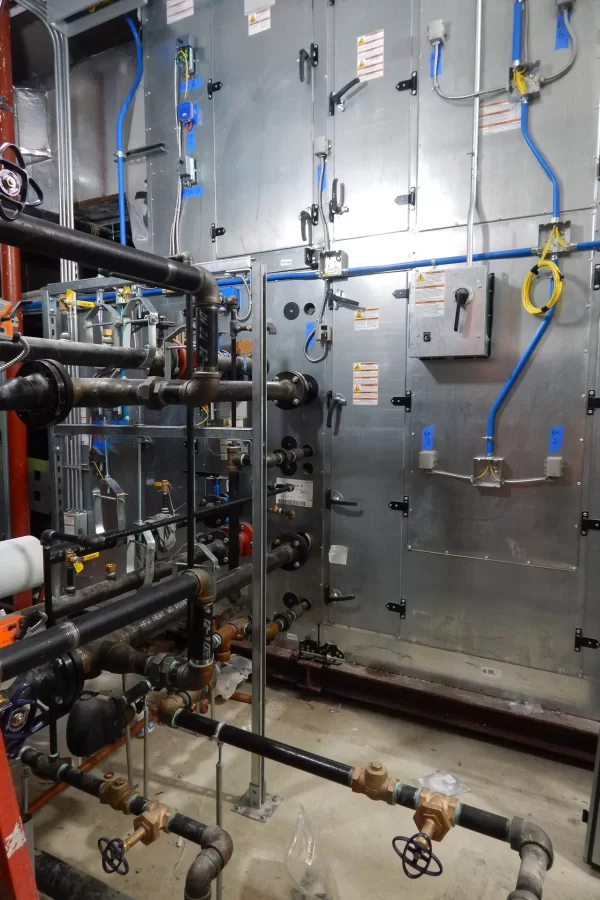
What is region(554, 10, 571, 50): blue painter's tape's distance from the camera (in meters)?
1.97

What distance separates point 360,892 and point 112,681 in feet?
4.98

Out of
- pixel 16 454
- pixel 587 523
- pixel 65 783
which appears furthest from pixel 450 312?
pixel 16 454

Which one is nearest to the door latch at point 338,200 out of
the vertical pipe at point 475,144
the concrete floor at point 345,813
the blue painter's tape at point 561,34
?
the vertical pipe at point 475,144

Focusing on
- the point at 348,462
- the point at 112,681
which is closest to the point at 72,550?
the point at 112,681

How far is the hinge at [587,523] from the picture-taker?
2.07 metres

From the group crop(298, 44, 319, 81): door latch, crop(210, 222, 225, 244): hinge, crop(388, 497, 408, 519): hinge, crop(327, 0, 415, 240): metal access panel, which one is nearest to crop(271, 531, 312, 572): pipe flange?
crop(388, 497, 408, 519): hinge

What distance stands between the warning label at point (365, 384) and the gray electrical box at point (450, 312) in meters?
0.22

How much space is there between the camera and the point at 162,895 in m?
1.51

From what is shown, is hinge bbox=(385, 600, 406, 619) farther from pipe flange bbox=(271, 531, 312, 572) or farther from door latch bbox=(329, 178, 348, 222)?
door latch bbox=(329, 178, 348, 222)

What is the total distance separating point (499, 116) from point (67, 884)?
294 cm

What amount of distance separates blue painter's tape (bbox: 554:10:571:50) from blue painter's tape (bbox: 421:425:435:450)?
154 cm

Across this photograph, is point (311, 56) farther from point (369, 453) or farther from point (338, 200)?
point (369, 453)

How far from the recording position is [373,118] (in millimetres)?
2342

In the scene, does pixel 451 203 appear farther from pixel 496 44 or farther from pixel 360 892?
pixel 360 892
